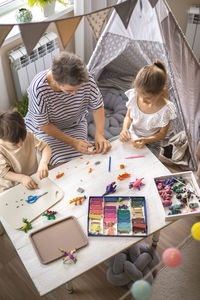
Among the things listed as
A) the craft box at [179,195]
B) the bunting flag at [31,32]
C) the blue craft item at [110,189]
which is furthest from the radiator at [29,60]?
the craft box at [179,195]

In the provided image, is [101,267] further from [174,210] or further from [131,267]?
[174,210]

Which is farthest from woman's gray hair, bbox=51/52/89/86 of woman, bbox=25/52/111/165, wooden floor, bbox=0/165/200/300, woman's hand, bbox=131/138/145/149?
wooden floor, bbox=0/165/200/300

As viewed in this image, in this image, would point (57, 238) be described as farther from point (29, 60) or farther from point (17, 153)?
point (29, 60)

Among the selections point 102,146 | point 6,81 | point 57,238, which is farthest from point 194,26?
point 57,238

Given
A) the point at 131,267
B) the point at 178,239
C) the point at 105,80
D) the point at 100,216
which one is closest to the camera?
the point at 100,216

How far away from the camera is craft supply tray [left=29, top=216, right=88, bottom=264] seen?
1318mm

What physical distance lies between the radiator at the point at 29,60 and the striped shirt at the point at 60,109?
56 centimetres

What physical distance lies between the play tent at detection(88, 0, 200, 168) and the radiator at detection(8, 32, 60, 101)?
16.3 inches

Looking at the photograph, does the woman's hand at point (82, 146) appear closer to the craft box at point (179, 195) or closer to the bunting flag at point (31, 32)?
the craft box at point (179, 195)

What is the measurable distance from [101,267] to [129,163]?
64 cm

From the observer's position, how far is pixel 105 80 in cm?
292

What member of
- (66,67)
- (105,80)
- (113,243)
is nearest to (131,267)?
(113,243)

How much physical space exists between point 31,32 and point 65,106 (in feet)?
1.82

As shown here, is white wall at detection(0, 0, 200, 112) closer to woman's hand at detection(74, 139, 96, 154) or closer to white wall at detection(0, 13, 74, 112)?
white wall at detection(0, 13, 74, 112)
